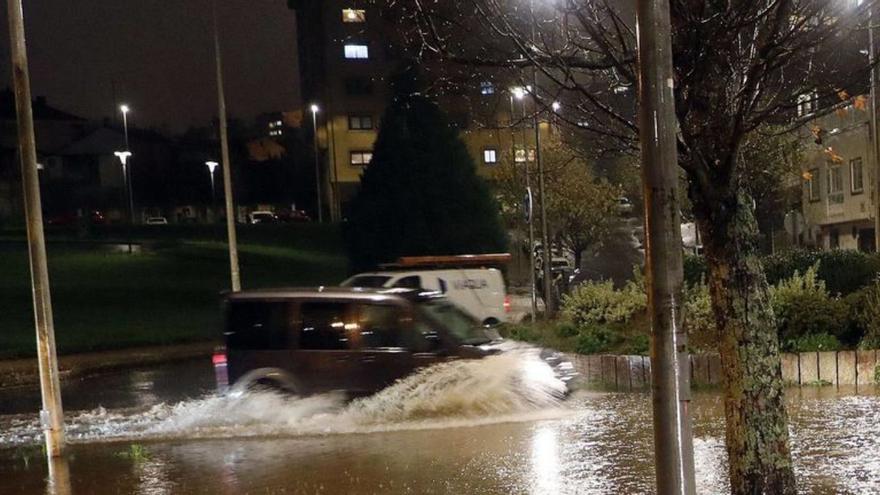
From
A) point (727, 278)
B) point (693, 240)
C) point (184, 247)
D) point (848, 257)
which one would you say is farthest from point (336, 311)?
point (184, 247)

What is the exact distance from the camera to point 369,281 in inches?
846

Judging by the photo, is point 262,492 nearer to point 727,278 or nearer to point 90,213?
point 727,278

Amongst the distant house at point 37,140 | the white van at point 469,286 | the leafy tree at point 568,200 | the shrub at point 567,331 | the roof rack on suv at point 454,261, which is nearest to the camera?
the shrub at point 567,331

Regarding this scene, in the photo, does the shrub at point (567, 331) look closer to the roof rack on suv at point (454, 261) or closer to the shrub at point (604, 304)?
the shrub at point (604, 304)

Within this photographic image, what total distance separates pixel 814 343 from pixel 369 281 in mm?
11522

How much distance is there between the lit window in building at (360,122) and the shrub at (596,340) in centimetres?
5799

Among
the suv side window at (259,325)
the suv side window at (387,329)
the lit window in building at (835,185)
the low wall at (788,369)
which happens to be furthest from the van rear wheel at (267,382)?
the lit window in building at (835,185)

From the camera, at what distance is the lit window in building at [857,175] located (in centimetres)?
3700


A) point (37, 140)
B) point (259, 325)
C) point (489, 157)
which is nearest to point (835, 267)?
point (259, 325)

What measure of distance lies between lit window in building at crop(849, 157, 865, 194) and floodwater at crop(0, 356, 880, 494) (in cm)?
2861

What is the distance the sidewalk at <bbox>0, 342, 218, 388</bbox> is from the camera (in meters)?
21.0

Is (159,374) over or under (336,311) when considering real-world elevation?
under

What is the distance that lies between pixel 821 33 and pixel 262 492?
6269mm

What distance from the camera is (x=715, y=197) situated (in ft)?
19.8
